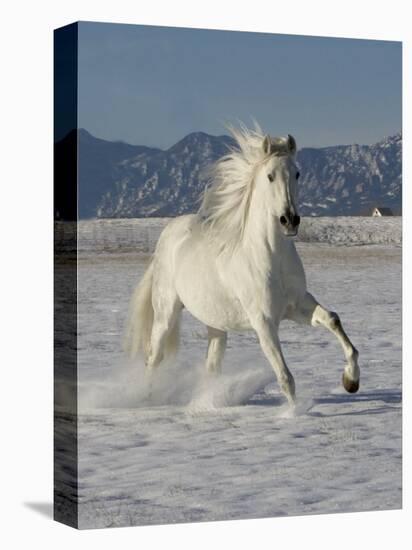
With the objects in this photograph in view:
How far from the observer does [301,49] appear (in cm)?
984

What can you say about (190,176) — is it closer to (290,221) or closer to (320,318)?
(290,221)

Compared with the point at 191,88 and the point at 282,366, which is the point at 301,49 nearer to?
the point at 191,88

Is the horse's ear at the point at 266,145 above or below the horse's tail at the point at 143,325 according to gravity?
above

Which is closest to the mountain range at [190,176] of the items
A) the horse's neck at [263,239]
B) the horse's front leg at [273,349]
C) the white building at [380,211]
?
the white building at [380,211]

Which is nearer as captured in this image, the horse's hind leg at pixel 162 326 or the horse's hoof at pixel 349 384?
the horse's hind leg at pixel 162 326

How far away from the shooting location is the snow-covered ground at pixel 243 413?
8.98 m

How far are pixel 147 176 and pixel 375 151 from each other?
1752 millimetres

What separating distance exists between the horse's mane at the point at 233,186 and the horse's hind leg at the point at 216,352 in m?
0.62

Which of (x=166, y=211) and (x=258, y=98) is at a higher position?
(x=258, y=98)

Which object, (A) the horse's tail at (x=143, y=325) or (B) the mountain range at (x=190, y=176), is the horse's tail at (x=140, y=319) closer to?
(A) the horse's tail at (x=143, y=325)

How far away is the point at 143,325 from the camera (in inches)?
381

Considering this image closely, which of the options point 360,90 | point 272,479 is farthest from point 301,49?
point 272,479

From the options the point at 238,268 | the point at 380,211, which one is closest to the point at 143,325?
the point at 238,268

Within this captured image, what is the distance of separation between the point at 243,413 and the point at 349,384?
2.70ft
